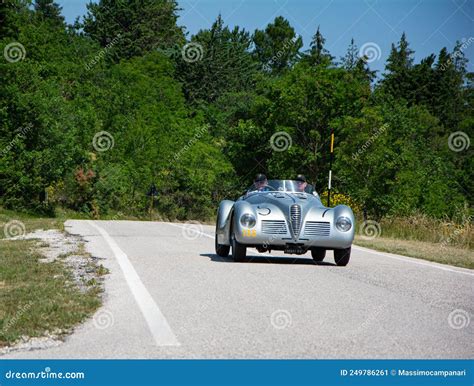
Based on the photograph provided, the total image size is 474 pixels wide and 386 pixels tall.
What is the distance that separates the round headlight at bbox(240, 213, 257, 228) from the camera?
1370cm

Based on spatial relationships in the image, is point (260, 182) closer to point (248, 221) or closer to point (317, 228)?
point (248, 221)

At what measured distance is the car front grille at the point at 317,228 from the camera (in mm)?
13742

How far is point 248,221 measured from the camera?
45.1ft

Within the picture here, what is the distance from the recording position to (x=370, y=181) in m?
49.2

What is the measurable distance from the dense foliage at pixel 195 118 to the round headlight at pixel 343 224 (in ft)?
101

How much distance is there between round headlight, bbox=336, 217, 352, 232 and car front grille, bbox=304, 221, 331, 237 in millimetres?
180

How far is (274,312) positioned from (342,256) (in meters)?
6.19

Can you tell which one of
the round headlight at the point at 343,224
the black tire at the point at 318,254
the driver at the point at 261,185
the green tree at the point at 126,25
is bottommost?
the black tire at the point at 318,254

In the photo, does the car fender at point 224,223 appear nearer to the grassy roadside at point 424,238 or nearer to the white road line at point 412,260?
the white road line at point 412,260

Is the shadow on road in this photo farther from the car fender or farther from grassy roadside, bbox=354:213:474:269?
grassy roadside, bbox=354:213:474:269

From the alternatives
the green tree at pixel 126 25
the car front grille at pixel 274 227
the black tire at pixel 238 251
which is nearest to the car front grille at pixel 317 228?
the car front grille at pixel 274 227

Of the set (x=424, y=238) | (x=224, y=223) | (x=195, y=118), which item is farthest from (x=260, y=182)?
(x=195, y=118)

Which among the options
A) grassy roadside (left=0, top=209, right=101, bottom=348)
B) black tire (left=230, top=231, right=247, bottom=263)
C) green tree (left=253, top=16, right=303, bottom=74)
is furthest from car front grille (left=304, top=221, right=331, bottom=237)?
green tree (left=253, top=16, right=303, bottom=74)

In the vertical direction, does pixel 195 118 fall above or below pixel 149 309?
above
